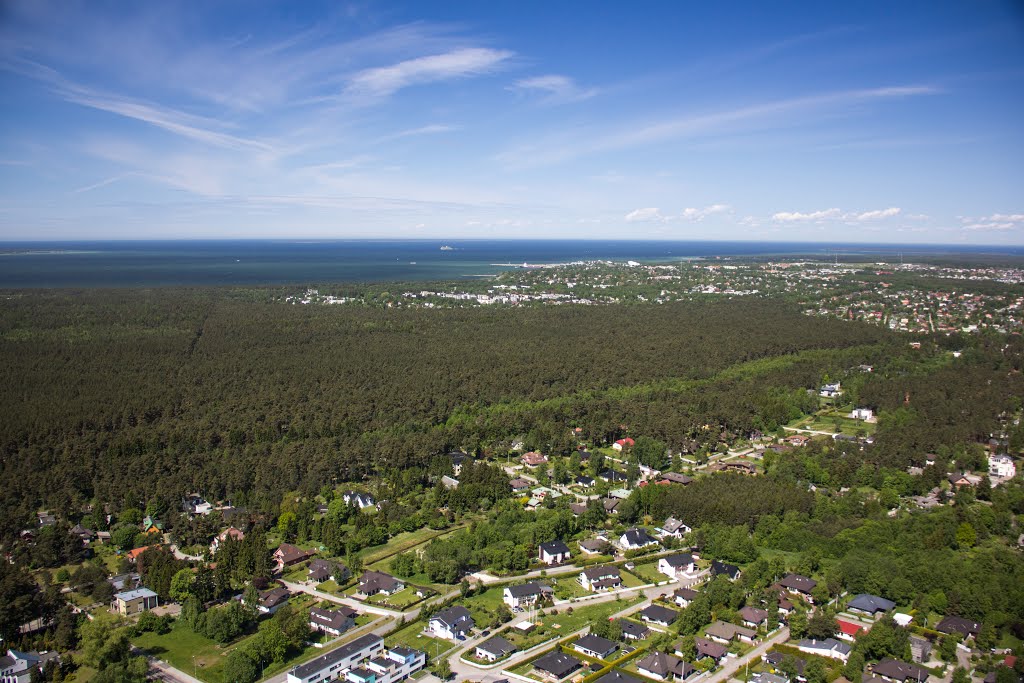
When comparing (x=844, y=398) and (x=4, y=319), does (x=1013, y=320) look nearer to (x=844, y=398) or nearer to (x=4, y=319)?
(x=844, y=398)

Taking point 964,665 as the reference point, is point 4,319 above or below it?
above

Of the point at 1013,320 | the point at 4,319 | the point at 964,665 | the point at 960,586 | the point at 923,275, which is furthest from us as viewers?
the point at 923,275

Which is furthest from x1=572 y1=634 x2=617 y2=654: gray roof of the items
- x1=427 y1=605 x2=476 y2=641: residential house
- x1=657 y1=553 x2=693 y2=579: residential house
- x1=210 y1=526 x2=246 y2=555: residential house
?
x1=210 y1=526 x2=246 y2=555: residential house

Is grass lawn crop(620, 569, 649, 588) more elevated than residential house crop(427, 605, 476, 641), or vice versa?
residential house crop(427, 605, 476, 641)

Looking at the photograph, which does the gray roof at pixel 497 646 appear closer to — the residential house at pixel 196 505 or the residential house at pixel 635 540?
the residential house at pixel 635 540

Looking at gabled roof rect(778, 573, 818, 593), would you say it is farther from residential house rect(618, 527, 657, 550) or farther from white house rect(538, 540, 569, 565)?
white house rect(538, 540, 569, 565)

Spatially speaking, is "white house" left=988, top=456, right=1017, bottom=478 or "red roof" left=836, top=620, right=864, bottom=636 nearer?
"red roof" left=836, top=620, right=864, bottom=636

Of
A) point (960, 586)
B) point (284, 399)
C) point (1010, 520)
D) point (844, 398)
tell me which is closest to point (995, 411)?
point (844, 398)
